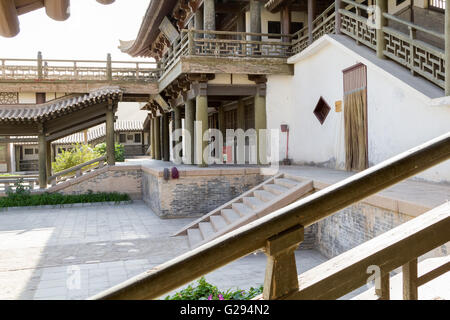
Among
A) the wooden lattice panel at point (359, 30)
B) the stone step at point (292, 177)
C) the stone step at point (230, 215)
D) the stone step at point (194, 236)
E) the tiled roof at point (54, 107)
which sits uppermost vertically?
the wooden lattice panel at point (359, 30)

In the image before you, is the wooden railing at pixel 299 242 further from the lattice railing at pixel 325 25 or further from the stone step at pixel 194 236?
the lattice railing at pixel 325 25

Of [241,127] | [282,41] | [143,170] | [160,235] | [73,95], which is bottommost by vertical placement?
Answer: [160,235]

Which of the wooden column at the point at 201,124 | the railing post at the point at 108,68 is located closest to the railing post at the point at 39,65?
the railing post at the point at 108,68

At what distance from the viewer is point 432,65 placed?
727 cm

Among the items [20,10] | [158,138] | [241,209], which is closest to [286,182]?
[241,209]

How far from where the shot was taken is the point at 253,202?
8.74m

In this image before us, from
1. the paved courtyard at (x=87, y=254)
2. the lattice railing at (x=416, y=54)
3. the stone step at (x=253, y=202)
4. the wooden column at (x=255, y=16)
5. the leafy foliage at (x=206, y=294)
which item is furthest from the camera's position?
the wooden column at (x=255, y=16)

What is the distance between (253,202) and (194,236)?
147cm

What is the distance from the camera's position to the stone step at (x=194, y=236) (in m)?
8.07

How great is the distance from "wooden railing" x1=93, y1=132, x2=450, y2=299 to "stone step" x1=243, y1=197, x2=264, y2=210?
6658 mm

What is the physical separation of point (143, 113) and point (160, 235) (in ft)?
147

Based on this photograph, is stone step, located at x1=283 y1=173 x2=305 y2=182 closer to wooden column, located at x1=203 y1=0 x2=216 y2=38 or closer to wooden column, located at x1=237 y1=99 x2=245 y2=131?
wooden column, located at x1=203 y1=0 x2=216 y2=38
